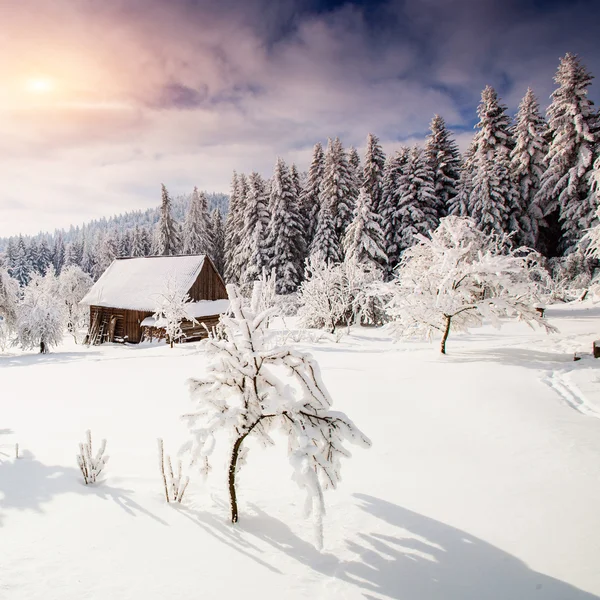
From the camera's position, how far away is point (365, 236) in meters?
28.8

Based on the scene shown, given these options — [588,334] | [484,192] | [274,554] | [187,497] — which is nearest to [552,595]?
[274,554]

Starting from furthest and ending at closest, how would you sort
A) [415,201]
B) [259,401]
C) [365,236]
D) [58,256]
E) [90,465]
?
[58,256] → [415,201] → [365,236] → [90,465] → [259,401]

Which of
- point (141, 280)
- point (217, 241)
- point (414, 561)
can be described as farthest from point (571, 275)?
point (217, 241)

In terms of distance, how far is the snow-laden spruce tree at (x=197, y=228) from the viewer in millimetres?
46969

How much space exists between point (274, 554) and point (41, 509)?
2858 millimetres

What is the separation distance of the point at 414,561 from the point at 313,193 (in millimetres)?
37588

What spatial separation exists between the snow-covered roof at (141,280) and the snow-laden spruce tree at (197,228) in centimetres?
1811

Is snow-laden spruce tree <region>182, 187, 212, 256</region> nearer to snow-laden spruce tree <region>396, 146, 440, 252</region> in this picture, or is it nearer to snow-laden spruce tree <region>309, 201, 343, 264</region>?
snow-laden spruce tree <region>309, 201, 343, 264</region>

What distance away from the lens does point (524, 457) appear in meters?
5.81

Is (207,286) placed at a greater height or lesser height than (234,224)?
lesser

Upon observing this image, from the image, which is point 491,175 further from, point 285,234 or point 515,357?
point 515,357

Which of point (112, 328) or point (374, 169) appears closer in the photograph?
point (112, 328)

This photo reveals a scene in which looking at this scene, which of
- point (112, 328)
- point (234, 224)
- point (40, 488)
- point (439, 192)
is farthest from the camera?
point (234, 224)

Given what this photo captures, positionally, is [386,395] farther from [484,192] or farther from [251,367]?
[484,192]
